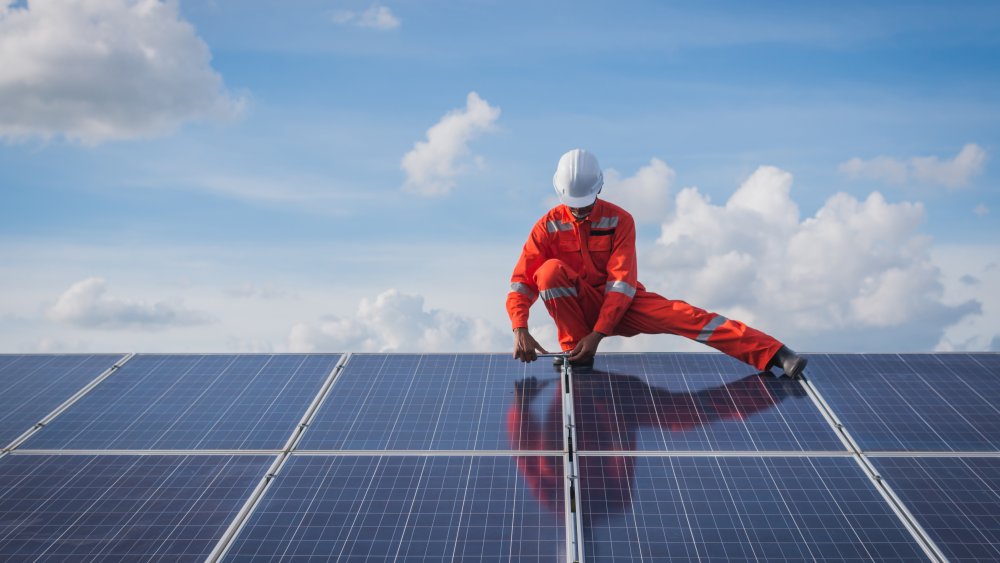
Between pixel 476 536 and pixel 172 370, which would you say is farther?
pixel 172 370

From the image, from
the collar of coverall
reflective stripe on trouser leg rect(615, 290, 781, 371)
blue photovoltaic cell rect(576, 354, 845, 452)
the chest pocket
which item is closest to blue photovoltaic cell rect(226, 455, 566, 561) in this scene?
blue photovoltaic cell rect(576, 354, 845, 452)

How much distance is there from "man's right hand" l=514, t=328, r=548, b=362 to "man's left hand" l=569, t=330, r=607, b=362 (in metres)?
0.27

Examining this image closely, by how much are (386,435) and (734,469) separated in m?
2.44

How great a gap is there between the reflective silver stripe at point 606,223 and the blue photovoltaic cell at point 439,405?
1313 millimetres

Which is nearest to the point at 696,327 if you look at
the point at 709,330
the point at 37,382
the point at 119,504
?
the point at 709,330

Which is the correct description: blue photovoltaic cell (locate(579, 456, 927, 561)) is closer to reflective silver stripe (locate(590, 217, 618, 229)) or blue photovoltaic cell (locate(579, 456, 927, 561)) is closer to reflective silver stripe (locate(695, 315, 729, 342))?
reflective silver stripe (locate(695, 315, 729, 342))

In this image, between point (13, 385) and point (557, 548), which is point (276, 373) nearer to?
point (13, 385)

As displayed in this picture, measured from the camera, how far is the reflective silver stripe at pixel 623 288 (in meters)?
7.00

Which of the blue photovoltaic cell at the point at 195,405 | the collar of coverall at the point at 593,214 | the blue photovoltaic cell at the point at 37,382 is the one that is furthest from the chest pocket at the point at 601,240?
the blue photovoltaic cell at the point at 37,382

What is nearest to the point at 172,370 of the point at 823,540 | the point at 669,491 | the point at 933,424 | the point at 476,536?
the point at 476,536

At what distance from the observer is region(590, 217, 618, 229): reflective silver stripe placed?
23.8 feet

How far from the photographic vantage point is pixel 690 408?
6.26m

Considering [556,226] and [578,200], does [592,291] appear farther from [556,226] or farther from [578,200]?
[578,200]

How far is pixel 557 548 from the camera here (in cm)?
457
